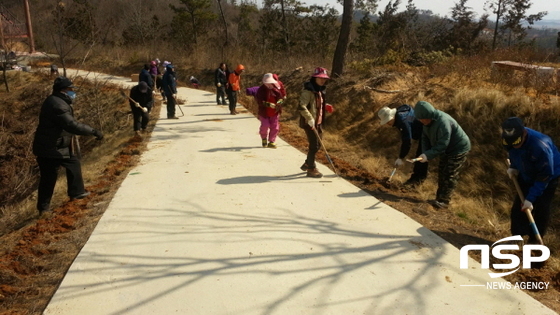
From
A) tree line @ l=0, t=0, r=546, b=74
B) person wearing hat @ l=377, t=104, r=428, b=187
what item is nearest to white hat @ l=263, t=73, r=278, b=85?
person wearing hat @ l=377, t=104, r=428, b=187

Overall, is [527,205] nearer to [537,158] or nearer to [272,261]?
[537,158]

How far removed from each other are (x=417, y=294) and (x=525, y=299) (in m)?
0.88

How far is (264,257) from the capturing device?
13.7 ft

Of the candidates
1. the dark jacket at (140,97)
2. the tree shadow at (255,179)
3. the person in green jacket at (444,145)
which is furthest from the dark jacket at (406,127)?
the dark jacket at (140,97)

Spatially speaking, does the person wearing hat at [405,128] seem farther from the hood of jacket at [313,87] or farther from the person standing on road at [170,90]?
the person standing on road at [170,90]

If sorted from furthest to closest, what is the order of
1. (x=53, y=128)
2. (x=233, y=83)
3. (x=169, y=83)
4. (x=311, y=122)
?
(x=233, y=83)
(x=169, y=83)
(x=311, y=122)
(x=53, y=128)

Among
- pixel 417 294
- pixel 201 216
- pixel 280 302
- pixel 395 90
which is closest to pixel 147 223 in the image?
pixel 201 216

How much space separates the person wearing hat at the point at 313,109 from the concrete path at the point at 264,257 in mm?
323

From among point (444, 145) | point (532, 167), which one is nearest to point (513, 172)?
point (532, 167)

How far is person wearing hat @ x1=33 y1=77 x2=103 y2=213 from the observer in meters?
5.56

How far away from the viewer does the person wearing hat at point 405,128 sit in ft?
20.9

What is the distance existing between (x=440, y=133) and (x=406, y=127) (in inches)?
34.6

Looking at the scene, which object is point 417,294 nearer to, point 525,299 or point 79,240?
point 525,299

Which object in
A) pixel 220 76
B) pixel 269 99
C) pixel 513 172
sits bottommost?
pixel 513 172
